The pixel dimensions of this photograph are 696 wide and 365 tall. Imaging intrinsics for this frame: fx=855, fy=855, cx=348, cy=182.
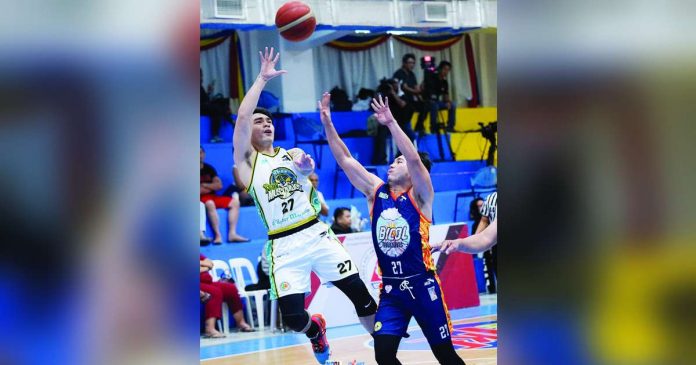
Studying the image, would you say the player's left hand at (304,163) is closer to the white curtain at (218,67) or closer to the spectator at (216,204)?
the spectator at (216,204)

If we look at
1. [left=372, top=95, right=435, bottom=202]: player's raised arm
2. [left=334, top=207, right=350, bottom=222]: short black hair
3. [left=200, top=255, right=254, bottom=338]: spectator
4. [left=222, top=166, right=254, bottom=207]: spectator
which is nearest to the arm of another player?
[left=372, top=95, right=435, bottom=202]: player's raised arm

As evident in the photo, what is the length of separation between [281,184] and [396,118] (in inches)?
308

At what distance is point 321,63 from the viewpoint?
17.2m

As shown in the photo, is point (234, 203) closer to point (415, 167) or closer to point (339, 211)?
point (339, 211)

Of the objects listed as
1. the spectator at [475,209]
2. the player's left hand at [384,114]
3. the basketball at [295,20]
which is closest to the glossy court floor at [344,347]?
the spectator at [475,209]

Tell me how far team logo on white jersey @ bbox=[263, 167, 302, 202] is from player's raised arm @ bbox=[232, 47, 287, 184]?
0.20m

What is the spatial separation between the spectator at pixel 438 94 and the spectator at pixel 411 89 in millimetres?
224

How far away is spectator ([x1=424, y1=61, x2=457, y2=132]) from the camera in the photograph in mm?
15891

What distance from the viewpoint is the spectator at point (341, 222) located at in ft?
36.9

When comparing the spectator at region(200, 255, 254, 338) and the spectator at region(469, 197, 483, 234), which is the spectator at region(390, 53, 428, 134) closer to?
the spectator at region(469, 197, 483, 234)
